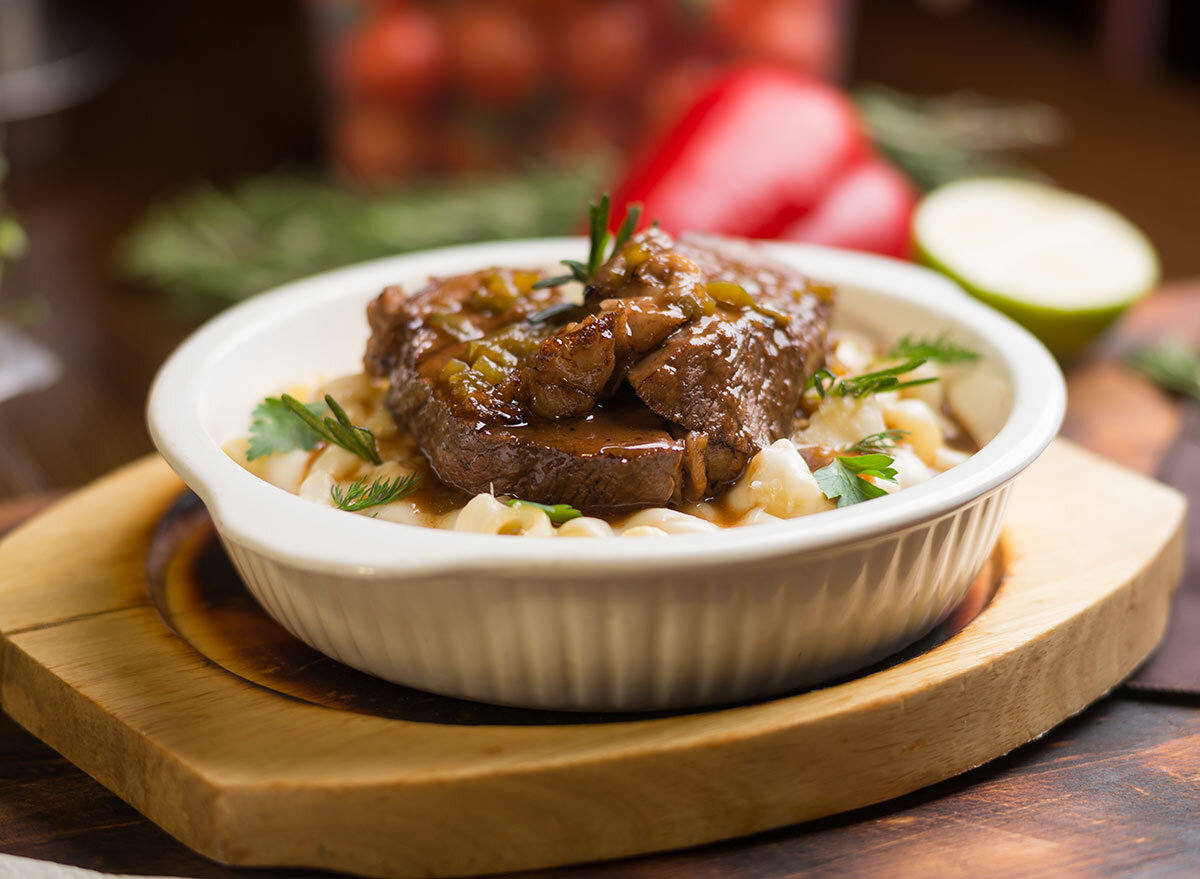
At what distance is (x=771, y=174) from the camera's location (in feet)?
13.5

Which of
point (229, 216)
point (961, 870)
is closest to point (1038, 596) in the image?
point (961, 870)

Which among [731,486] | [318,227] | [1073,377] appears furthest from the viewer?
[318,227]

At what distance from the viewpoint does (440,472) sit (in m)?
2.11

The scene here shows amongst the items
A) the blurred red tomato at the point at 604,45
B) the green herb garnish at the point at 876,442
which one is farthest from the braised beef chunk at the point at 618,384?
the blurred red tomato at the point at 604,45

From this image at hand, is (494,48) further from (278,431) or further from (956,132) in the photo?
(278,431)

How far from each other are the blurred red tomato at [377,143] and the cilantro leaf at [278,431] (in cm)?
278

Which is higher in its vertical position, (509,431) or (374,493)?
(509,431)

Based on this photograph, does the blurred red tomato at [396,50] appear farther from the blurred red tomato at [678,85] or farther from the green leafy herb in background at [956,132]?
the green leafy herb in background at [956,132]

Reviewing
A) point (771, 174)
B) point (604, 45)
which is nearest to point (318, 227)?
point (604, 45)

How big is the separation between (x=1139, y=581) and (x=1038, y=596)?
0.20 metres

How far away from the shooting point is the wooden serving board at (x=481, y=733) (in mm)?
1787

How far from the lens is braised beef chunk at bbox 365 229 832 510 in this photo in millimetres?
1993

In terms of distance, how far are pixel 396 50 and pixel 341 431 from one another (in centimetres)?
281

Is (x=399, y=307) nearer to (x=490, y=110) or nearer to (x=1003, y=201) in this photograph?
(x=1003, y=201)
